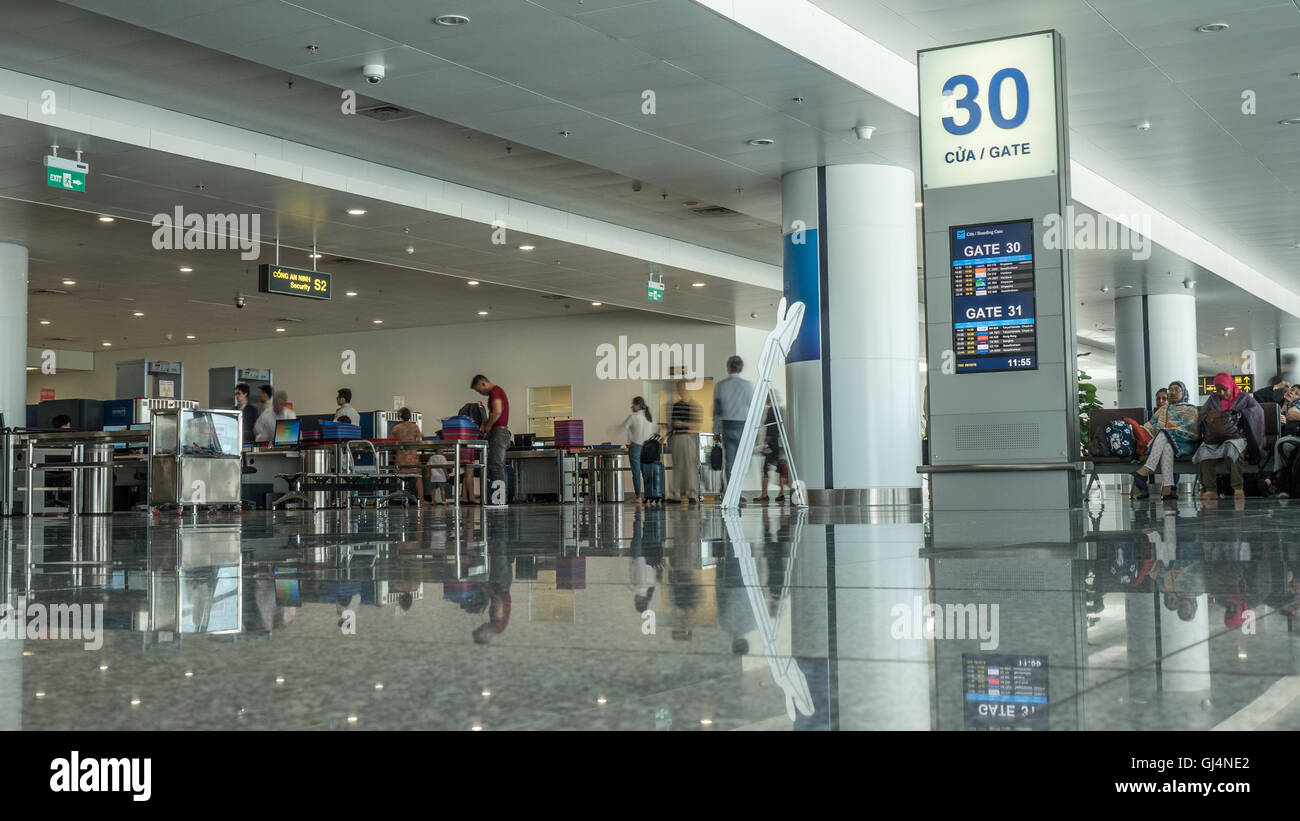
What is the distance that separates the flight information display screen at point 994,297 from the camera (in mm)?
Answer: 8094

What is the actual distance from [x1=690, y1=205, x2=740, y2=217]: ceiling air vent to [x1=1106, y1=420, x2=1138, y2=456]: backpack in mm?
5919

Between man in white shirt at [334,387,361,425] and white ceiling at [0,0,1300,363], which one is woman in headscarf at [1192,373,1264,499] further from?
man in white shirt at [334,387,361,425]

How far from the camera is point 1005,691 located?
4.54 ft

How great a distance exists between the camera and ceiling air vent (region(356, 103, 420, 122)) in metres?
10.9

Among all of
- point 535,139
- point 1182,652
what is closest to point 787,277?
point 535,139

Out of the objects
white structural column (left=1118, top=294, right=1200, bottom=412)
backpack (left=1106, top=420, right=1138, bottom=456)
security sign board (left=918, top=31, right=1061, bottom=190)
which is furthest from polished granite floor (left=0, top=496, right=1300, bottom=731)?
white structural column (left=1118, top=294, right=1200, bottom=412)

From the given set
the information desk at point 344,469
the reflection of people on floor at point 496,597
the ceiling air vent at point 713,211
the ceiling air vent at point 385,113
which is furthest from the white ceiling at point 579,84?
the reflection of people on floor at point 496,597

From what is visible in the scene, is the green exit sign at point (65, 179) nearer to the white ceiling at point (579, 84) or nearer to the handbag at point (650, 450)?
the white ceiling at point (579, 84)

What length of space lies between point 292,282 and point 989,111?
9.73m

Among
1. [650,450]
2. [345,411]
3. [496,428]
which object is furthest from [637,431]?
[345,411]

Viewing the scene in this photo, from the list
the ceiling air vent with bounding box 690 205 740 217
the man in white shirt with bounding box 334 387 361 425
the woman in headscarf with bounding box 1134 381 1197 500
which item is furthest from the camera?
the man in white shirt with bounding box 334 387 361 425

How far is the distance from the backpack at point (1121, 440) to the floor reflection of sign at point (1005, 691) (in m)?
10.8

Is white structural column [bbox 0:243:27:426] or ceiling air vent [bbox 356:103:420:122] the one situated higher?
A: ceiling air vent [bbox 356:103:420:122]
